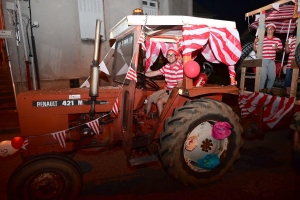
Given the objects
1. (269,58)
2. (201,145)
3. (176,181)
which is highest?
(269,58)

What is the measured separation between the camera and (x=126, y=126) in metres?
3.05

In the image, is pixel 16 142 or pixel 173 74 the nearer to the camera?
pixel 16 142

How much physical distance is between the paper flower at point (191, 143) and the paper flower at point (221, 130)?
0.95 feet

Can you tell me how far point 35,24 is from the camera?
27.4 feet

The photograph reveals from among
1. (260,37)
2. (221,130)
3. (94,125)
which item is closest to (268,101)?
(260,37)

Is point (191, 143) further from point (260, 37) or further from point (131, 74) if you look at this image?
point (260, 37)

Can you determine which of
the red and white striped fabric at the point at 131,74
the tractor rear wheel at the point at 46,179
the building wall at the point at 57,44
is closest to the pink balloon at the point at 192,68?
the red and white striped fabric at the point at 131,74

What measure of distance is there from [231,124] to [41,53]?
8413 mm

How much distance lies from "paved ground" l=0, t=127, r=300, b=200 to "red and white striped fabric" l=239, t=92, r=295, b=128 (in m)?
0.70

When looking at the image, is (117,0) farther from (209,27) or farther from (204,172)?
(204,172)

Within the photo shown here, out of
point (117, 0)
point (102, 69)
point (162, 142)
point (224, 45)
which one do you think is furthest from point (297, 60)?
point (117, 0)

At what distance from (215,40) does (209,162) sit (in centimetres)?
175

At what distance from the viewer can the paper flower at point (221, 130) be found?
287 cm

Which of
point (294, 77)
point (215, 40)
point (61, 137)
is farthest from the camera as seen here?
point (294, 77)
